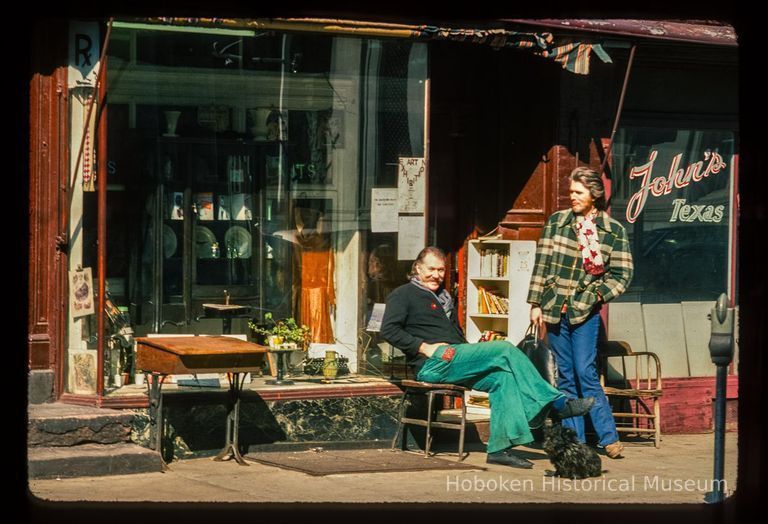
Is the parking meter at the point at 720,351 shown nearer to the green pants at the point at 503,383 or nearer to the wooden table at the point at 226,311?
the green pants at the point at 503,383

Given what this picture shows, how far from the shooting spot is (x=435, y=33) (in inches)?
393

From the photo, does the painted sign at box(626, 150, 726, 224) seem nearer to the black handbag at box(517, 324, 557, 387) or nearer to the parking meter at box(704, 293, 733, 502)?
the black handbag at box(517, 324, 557, 387)

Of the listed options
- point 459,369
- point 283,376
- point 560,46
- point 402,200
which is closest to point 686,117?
point 560,46

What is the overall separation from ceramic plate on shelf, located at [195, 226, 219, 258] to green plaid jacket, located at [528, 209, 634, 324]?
8.09 feet

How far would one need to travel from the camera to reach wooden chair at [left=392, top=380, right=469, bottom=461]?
980cm

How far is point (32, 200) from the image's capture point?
954cm

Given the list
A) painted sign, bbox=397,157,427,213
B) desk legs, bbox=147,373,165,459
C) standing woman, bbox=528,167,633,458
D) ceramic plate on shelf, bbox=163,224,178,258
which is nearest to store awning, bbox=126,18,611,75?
standing woman, bbox=528,167,633,458

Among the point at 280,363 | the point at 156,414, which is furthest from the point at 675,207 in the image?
the point at 156,414

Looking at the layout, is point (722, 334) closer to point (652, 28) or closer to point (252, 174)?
point (652, 28)

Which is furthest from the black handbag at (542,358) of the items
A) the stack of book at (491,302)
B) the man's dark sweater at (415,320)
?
the stack of book at (491,302)

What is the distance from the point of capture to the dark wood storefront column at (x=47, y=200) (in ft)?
31.3

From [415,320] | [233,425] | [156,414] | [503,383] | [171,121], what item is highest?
[171,121]

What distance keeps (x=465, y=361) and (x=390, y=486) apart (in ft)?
4.23

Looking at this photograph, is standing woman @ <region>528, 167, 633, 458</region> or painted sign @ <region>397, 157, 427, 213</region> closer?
standing woman @ <region>528, 167, 633, 458</region>
